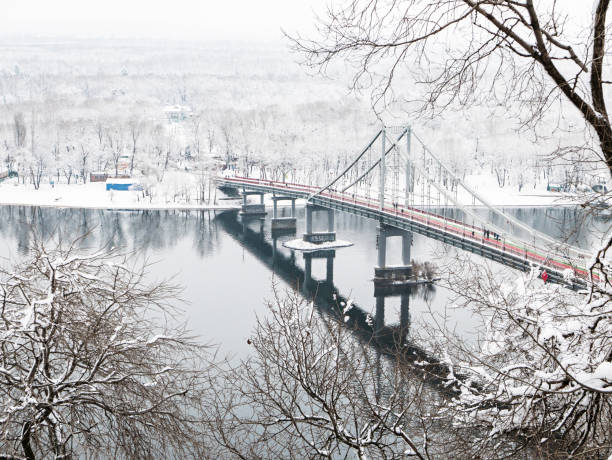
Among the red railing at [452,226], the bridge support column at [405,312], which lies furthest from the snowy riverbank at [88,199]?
the bridge support column at [405,312]

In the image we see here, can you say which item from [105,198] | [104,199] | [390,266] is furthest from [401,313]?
[105,198]

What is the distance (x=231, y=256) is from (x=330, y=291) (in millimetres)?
8304

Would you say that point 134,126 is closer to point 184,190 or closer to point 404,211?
point 184,190

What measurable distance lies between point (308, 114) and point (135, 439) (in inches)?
3461

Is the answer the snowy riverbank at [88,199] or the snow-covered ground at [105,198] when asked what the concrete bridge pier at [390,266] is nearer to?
the snow-covered ground at [105,198]

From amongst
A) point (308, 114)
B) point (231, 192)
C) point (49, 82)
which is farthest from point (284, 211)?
point (49, 82)

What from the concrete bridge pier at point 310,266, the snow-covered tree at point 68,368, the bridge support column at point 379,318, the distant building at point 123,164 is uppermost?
the distant building at point 123,164

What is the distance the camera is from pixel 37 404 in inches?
235

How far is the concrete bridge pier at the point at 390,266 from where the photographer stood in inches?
1305

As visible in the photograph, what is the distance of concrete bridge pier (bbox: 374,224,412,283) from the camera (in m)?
33.2

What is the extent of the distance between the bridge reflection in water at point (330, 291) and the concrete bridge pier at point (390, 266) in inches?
35.6

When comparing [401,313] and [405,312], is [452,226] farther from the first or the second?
[401,313]

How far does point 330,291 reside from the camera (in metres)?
31.7

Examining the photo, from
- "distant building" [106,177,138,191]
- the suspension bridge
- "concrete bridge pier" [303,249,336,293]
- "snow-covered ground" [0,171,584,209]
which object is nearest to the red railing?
the suspension bridge
